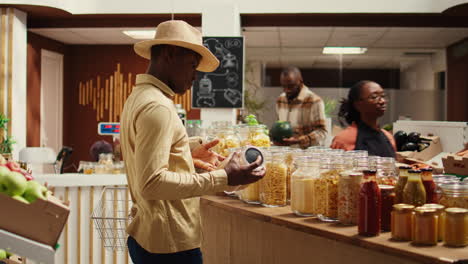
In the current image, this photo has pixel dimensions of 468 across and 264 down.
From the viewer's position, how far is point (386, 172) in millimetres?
1816

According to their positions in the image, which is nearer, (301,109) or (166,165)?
(166,165)

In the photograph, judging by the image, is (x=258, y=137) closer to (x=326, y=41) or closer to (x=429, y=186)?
(x=429, y=186)

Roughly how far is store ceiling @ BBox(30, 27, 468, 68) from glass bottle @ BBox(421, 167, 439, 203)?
5.72m

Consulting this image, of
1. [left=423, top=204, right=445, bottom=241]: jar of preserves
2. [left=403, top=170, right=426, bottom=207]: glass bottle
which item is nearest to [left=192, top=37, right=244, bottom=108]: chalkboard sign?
[left=403, top=170, right=426, bottom=207]: glass bottle

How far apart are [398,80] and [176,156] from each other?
327 inches

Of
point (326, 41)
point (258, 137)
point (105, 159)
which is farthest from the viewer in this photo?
point (326, 41)

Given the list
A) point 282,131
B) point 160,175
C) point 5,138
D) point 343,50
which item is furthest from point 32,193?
point 343,50

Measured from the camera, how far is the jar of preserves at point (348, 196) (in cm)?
170

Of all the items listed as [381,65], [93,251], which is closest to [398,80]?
[381,65]

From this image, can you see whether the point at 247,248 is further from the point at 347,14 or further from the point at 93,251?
the point at 347,14

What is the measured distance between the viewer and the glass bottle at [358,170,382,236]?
5.26 ft

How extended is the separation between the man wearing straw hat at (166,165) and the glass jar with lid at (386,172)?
1.34 feet

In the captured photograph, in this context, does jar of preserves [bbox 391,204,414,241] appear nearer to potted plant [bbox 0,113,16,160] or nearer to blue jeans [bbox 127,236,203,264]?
blue jeans [bbox 127,236,203,264]

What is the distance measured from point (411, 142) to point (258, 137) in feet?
6.12
